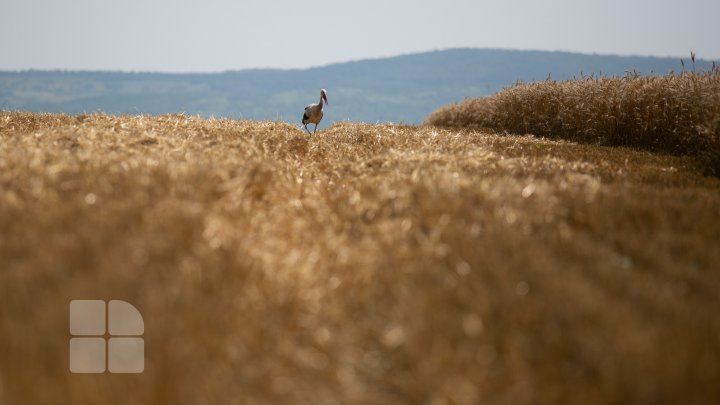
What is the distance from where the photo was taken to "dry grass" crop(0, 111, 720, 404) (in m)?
2.32

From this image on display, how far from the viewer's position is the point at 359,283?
3285 mm

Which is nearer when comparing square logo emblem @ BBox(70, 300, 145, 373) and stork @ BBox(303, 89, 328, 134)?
square logo emblem @ BBox(70, 300, 145, 373)

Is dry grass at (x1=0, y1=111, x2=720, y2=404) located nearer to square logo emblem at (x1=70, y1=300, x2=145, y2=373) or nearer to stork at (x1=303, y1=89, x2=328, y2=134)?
square logo emblem at (x1=70, y1=300, x2=145, y2=373)

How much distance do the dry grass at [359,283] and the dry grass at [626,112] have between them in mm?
4537

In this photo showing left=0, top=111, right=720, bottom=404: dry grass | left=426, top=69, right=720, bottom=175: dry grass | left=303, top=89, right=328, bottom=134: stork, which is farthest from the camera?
left=303, top=89, right=328, bottom=134: stork

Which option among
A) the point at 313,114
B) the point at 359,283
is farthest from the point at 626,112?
the point at 359,283

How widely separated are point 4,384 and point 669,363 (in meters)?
2.82

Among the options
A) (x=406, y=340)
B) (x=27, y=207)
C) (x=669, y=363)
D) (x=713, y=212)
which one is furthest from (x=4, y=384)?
(x=713, y=212)

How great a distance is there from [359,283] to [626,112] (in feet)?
36.6

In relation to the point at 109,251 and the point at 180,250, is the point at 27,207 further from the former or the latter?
the point at 180,250

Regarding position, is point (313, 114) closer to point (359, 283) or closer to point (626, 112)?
point (626, 112)

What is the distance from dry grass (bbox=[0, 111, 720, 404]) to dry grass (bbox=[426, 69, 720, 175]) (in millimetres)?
4537

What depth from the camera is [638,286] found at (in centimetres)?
314

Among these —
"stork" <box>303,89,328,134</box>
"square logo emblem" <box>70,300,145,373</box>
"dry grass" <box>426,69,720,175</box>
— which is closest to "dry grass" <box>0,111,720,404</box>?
"square logo emblem" <box>70,300,145,373</box>
